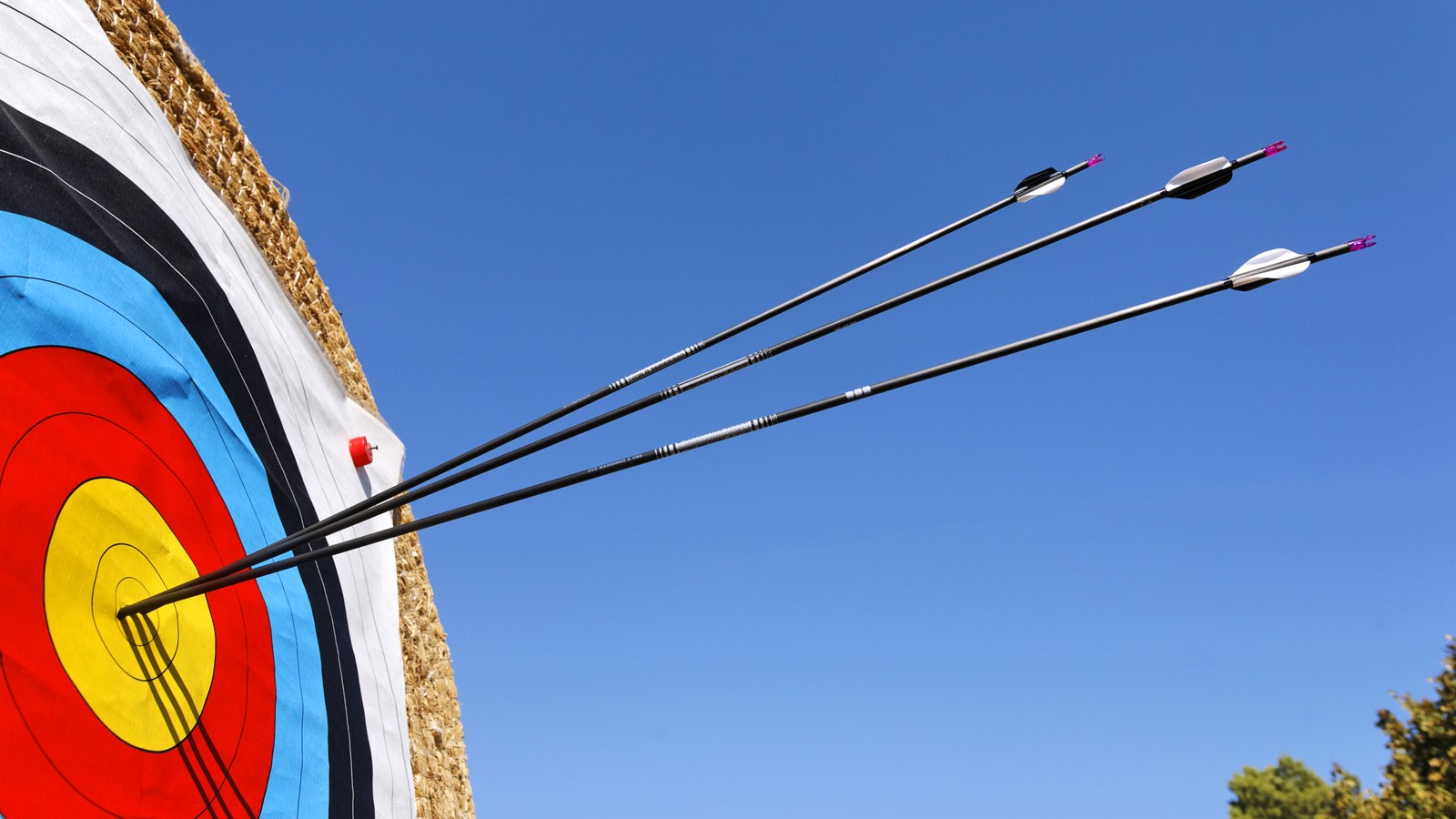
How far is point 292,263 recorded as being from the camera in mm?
4809

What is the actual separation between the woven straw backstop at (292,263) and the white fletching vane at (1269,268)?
356 cm

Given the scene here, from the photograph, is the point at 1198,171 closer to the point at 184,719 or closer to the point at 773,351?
the point at 773,351

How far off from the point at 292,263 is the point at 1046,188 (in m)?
3.56

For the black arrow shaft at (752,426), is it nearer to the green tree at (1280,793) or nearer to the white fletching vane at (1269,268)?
the white fletching vane at (1269,268)

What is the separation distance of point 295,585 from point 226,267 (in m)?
1.34

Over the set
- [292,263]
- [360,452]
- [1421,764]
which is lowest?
[1421,764]

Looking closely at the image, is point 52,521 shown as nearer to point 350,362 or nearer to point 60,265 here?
point 60,265

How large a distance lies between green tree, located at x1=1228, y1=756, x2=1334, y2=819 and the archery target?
31704 millimetres

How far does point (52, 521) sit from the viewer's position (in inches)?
110

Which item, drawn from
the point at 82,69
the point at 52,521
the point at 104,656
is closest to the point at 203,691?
the point at 104,656

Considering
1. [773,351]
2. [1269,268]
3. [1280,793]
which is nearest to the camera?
[1269,268]

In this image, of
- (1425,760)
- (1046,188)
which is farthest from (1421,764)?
(1046,188)

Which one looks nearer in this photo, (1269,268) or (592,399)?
(1269,268)

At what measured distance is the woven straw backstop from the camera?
3719 millimetres
